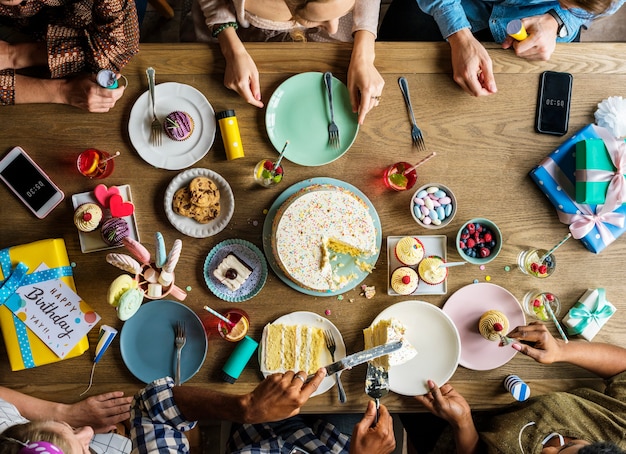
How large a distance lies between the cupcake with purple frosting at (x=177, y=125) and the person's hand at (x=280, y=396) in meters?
0.91

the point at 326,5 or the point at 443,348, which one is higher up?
the point at 326,5

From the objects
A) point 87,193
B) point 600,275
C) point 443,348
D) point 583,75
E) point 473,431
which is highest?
point 583,75

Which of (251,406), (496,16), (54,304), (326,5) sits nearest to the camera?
(326,5)

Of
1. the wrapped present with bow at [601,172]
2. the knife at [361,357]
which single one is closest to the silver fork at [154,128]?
the knife at [361,357]

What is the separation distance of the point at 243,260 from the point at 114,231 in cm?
47

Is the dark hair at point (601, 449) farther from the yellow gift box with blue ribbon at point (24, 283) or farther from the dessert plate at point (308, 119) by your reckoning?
the yellow gift box with blue ribbon at point (24, 283)

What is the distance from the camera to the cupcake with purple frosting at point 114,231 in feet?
5.94

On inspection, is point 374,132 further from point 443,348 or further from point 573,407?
point 573,407

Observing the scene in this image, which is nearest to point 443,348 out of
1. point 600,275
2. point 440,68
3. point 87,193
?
point 600,275

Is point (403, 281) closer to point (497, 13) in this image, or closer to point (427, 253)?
point (427, 253)

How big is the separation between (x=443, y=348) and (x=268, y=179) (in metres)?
0.91

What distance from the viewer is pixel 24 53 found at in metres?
1.86

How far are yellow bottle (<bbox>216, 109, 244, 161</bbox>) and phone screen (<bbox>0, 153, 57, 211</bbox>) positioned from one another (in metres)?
0.65

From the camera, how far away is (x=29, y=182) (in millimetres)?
1841
